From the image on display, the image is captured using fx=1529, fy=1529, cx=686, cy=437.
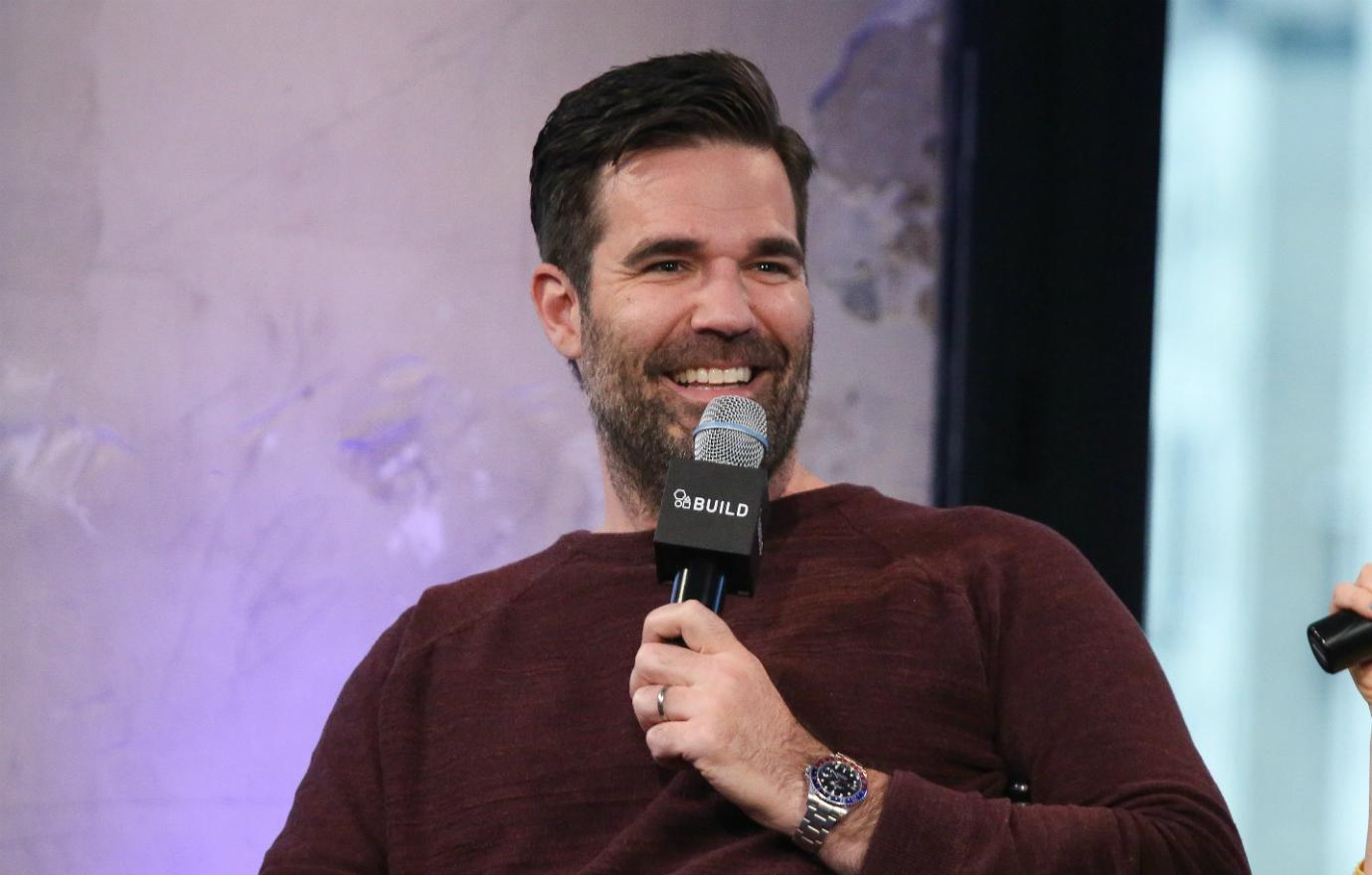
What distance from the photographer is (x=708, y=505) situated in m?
1.39

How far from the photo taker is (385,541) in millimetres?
2541

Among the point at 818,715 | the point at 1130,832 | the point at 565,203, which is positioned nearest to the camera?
the point at 1130,832

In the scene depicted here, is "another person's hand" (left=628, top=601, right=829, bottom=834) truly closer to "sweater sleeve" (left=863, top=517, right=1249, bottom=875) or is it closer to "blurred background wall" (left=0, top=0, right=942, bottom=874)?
"sweater sleeve" (left=863, top=517, right=1249, bottom=875)

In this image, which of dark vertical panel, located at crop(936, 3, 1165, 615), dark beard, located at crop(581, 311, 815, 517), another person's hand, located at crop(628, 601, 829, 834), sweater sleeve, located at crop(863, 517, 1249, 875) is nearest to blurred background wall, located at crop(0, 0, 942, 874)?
dark vertical panel, located at crop(936, 3, 1165, 615)

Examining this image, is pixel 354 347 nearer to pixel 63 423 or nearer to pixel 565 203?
pixel 63 423

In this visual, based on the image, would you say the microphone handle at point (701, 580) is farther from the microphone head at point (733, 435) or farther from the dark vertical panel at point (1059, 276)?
the dark vertical panel at point (1059, 276)

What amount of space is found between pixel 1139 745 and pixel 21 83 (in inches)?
77.4

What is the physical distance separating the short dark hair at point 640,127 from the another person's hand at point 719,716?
27.4 inches

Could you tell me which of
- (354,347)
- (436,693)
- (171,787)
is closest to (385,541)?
(354,347)

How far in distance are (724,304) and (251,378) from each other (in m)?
1.02

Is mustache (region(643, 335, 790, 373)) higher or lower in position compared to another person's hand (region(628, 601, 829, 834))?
higher

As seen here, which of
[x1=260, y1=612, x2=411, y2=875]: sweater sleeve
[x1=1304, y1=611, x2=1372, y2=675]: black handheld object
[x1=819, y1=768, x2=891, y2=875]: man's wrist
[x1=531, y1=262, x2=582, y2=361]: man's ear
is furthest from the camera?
[x1=531, y1=262, x2=582, y2=361]: man's ear

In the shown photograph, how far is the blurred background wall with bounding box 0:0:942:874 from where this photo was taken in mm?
2396

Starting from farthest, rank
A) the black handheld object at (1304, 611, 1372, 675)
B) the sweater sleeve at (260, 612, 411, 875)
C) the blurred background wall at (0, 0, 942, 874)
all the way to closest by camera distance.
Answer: the blurred background wall at (0, 0, 942, 874), the sweater sleeve at (260, 612, 411, 875), the black handheld object at (1304, 611, 1372, 675)
